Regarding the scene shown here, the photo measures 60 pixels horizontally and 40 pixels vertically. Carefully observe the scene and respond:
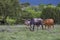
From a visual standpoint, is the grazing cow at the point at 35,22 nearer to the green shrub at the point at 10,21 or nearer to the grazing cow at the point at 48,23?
the grazing cow at the point at 48,23

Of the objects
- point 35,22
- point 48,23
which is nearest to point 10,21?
point 48,23

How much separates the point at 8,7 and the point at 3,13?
27.6 inches

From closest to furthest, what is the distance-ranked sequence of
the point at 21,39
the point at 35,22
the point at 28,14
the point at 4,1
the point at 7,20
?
the point at 21,39
the point at 35,22
the point at 4,1
the point at 7,20
the point at 28,14

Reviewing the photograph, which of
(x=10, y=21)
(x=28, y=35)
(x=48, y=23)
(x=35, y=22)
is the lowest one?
(x=10, y=21)

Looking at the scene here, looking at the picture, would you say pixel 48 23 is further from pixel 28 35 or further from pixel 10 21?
pixel 10 21

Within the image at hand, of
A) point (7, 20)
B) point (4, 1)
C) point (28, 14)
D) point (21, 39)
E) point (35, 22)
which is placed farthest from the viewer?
point (28, 14)

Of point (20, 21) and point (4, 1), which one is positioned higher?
point (4, 1)

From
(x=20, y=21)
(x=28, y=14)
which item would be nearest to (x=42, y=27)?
(x=20, y=21)

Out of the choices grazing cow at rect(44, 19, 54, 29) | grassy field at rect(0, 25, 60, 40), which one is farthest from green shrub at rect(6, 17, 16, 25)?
grassy field at rect(0, 25, 60, 40)

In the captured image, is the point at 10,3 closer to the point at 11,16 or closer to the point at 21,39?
the point at 11,16

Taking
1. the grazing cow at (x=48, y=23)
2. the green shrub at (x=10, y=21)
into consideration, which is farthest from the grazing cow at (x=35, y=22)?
the green shrub at (x=10, y=21)

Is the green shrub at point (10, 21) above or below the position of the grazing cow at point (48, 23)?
below

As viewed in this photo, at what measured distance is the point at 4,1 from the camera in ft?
60.3

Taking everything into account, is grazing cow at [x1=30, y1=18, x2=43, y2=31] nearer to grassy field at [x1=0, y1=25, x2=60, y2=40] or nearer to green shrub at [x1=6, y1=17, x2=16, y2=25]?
Result: grassy field at [x1=0, y1=25, x2=60, y2=40]
